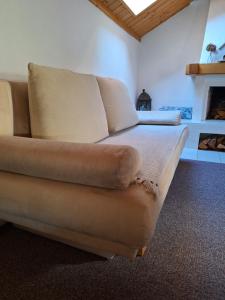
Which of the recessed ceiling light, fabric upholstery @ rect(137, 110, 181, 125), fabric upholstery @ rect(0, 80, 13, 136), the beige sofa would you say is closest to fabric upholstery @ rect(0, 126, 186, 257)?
the beige sofa

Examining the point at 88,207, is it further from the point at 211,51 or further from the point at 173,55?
the point at 173,55

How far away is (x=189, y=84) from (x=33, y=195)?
143 inches

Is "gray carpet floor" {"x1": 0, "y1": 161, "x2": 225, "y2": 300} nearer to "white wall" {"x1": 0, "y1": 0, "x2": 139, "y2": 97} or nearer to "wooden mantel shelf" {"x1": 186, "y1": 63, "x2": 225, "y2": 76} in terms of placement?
"white wall" {"x1": 0, "y1": 0, "x2": 139, "y2": 97}

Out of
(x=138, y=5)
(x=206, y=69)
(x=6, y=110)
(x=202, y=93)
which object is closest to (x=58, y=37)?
(x=6, y=110)

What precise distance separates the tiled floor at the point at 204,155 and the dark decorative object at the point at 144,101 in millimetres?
1321

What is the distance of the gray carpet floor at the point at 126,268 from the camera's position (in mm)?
975

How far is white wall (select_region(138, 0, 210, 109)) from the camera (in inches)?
145

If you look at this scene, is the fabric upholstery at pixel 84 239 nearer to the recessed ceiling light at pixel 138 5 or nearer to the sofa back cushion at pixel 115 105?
the sofa back cushion at pixel 115 105

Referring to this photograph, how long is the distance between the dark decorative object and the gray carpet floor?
9.78ft

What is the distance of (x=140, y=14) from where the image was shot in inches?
130

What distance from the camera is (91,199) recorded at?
872mm

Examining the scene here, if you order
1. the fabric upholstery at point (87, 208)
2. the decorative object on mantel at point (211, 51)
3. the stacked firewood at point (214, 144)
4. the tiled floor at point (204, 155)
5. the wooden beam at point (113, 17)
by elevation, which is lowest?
the tiled floor at point (204, 155)

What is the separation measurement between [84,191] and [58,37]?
1633 mm

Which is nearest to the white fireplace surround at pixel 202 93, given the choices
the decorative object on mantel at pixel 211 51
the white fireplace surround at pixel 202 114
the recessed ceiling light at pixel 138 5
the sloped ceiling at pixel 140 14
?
the white fireplace surround at pixel 202 114
